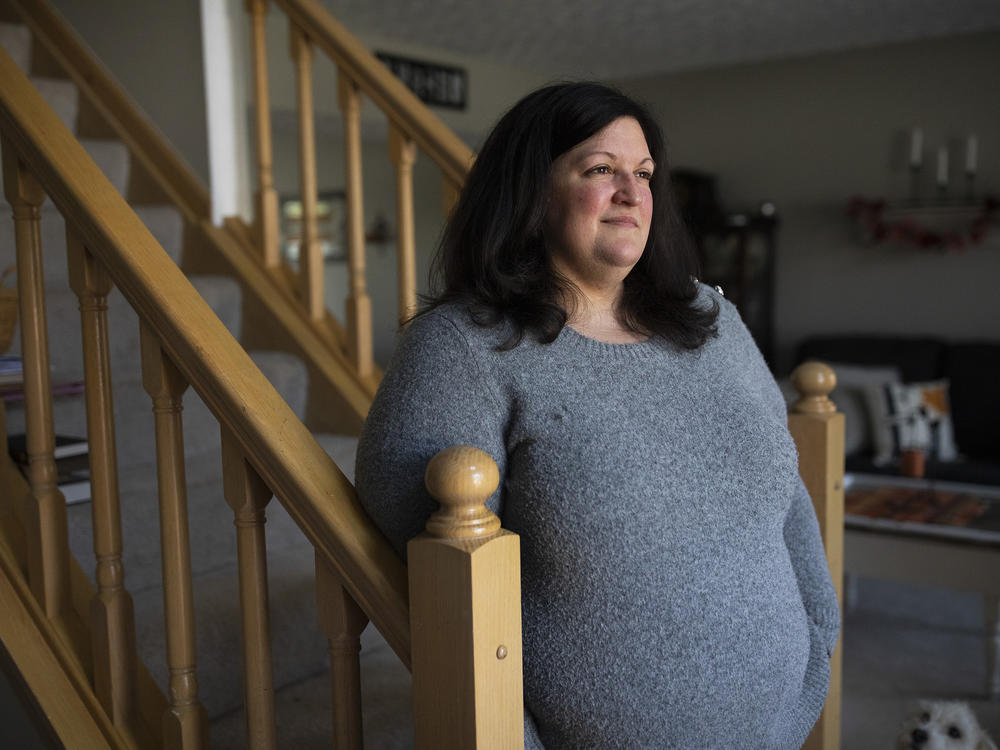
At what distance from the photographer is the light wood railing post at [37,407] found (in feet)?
4.62

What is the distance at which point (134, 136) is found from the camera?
2.79 m

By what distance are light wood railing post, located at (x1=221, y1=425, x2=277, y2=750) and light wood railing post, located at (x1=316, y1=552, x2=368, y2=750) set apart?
98mm

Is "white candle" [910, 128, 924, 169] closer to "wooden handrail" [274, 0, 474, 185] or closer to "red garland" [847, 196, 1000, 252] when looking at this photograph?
"red garland" [847, 196, 1000, 252]

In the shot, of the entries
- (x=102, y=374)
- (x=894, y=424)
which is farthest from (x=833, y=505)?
(x=894, y=424)

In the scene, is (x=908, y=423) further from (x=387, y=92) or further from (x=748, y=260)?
(x=387, y=92)

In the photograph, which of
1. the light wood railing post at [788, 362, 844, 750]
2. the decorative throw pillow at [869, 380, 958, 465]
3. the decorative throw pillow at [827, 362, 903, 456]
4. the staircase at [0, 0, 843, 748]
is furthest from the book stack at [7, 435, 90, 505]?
the decorative throw pillow at [869, 380, 958, 465]

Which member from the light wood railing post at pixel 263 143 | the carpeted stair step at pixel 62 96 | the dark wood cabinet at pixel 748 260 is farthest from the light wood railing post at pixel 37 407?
the dark wood cabinet at pixel 748 260

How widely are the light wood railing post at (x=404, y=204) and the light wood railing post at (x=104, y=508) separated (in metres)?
0.83

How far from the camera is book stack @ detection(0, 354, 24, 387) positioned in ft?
5.14

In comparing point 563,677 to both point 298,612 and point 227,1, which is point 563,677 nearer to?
point 298,612

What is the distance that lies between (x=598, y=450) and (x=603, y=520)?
77 millimetres

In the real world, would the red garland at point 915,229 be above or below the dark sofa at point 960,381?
above

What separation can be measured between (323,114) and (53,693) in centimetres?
406

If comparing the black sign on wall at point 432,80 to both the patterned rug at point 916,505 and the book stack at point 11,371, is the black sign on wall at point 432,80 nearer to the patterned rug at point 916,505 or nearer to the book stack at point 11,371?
the patterned rug at point 916,505
